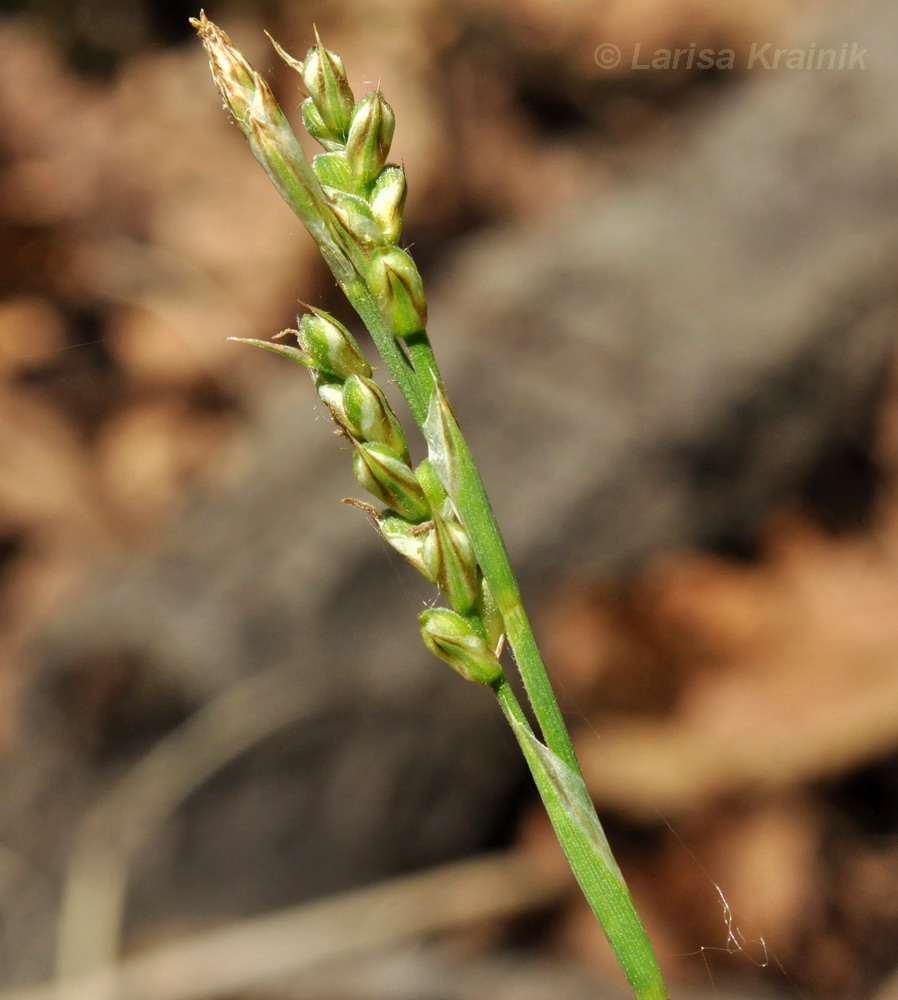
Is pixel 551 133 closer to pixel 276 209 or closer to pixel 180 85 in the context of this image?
pixel 276 209

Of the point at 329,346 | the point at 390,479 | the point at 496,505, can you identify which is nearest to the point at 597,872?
the point at 390,479

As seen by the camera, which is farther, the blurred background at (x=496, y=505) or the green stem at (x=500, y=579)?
the blurred background at (x=496, y=505)

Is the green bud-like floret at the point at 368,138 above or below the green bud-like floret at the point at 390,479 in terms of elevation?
above

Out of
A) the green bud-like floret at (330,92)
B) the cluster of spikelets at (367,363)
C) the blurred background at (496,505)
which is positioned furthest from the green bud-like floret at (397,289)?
the blurred background at (496,505)

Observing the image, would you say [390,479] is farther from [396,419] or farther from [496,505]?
[496,505]

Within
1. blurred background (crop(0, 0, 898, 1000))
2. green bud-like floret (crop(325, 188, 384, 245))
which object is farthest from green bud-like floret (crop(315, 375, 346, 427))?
blurred background (crop(0, 0, 898, 1000))

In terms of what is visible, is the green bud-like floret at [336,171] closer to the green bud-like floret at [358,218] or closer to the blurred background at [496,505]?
the green bud-like floret at [358,218]

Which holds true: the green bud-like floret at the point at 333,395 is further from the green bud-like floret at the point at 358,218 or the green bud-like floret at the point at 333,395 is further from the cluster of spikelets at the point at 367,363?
the green bud-like floret at the point at 358,218
